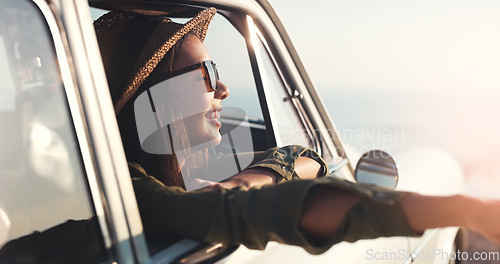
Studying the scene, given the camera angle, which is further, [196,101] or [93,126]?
[196,101]

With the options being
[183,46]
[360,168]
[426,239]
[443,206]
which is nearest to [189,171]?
[183,46]

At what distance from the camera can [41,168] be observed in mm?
A: 1076

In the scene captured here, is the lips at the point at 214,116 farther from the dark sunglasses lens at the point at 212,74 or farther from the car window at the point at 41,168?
the car window at the point at 41,168

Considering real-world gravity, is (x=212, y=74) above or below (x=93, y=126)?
above

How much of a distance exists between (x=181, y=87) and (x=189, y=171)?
355mm

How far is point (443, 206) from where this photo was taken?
916 millimetres

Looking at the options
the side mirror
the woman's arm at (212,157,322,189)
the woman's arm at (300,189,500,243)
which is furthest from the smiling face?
the woman's arm at (300,189,500,243)

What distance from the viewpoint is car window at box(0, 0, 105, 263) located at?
103cm

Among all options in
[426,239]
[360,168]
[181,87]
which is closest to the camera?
[181,87]

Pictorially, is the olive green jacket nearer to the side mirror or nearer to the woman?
the woman

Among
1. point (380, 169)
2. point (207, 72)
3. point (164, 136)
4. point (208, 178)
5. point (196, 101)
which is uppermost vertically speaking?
point (207, 72)

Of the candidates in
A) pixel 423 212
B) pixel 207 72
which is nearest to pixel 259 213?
pixel 423 212

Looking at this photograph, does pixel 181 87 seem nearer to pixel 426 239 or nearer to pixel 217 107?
pixel 217 107

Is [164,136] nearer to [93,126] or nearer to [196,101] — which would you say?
[196,101]
